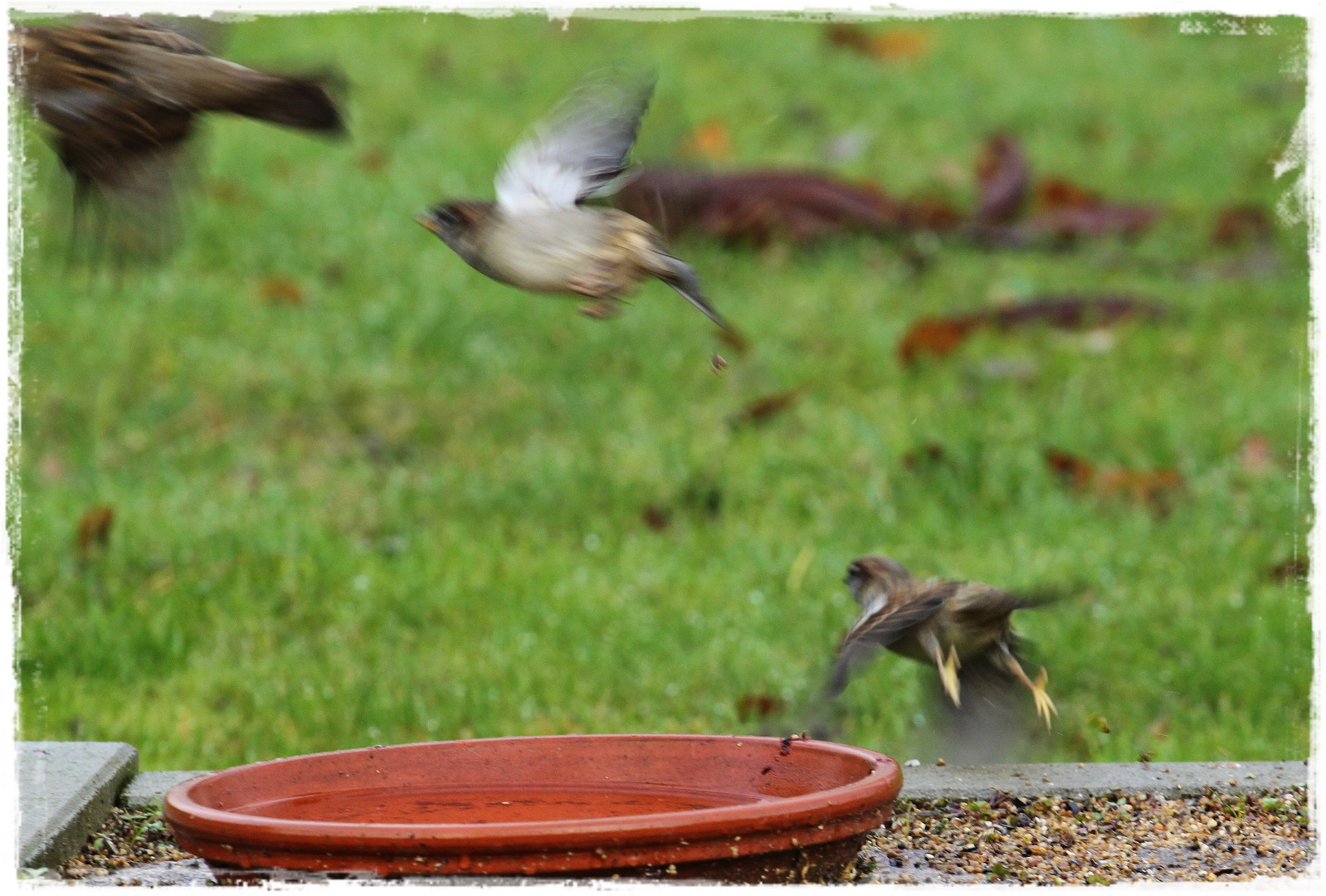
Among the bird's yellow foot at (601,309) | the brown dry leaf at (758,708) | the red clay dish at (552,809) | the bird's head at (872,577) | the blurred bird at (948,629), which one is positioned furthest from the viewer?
the brown dry leaf at (758,708)

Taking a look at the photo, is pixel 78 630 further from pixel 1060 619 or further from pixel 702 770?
pixel 1060 619

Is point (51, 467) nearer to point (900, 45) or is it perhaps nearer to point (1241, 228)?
point (1241, 228)

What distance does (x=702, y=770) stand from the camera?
3.01 metres

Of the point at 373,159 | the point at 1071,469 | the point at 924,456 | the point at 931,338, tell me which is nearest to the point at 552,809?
the point at 924,456

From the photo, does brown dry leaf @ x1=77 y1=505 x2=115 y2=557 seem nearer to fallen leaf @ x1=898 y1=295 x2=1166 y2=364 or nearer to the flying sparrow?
the flying sparrow

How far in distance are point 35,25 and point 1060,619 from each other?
337cm

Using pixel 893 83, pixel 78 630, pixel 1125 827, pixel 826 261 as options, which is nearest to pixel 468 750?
pixel 1125 827

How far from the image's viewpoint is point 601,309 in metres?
2.58

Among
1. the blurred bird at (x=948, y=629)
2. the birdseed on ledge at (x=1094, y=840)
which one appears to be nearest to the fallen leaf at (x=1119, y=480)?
the blurred bird at (x=948, y=629)

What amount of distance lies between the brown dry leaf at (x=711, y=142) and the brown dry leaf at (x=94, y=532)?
4.35 metres

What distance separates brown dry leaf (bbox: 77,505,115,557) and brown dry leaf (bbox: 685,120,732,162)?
14.3ft

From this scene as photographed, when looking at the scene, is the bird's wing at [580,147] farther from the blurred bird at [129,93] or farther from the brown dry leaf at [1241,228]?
the brown dry leaf at [1241,228]

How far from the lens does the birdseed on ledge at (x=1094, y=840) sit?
290cm

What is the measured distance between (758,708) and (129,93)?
2.49 meters
